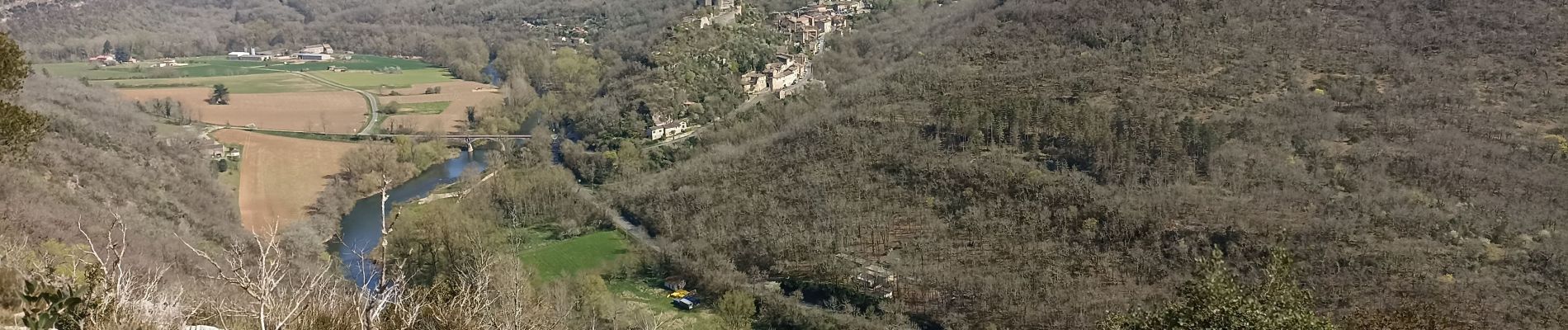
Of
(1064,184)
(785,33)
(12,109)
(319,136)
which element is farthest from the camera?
(785,33)

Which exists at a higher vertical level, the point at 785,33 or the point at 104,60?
the point at 785,33

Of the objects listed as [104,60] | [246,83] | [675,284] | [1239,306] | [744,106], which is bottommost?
[104,60]

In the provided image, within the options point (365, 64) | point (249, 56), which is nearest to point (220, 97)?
point (365, 64)

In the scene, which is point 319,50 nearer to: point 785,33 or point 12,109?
point 785,33

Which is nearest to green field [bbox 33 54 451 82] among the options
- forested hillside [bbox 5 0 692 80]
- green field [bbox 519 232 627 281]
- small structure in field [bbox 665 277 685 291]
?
forested hillside [bbox 5 0 692 80]

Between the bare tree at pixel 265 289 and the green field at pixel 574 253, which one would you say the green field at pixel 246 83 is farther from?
the bare tree at pixel 265 289
